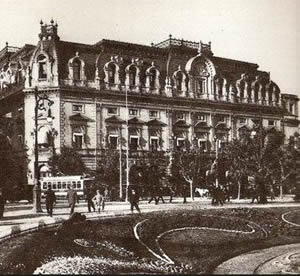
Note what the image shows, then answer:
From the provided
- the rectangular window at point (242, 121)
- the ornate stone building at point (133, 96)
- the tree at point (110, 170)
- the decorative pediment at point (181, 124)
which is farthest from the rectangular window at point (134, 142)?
the rectangular window at point (242, 121)

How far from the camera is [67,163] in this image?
4003 centimetres

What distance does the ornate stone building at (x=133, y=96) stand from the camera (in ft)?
138

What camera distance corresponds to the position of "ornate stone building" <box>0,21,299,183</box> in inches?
1656

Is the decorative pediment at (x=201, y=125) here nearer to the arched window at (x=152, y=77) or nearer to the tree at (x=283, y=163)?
the arched window at (x=152, y=77)

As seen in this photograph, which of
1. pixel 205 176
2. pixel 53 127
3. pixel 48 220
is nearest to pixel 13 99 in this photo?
pixel 53 127

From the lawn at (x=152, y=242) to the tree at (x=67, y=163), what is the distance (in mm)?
18487

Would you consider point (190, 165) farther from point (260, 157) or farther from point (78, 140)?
point (78, 140)

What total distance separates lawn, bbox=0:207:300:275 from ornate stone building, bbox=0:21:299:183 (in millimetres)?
21002

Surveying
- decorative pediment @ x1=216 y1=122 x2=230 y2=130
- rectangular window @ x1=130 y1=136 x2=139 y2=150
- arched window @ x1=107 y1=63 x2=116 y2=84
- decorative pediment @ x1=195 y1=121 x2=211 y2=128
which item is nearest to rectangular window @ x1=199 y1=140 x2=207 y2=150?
decorative pediment @ x1=195 y1=121 x2=211 y2=128

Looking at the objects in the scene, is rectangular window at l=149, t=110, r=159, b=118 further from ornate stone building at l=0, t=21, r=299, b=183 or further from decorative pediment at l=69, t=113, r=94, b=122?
decorative pediment at l=69, t=113, r=94, b=122

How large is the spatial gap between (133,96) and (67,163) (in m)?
8.65

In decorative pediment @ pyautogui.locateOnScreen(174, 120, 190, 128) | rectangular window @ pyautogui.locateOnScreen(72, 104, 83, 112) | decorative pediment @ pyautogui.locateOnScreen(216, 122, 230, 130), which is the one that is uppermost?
rectangular window @ pyautogui.locateOnScreen(72, 104, 83, 112)

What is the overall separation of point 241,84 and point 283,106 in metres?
4.65

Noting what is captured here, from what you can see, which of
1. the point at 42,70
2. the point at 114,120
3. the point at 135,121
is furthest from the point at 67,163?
the point at 135,121
